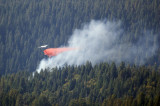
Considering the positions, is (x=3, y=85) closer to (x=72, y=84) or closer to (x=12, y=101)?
(x=12, y=101)

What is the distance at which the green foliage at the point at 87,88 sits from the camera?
521 feet

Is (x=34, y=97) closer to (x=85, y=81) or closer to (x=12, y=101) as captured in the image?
(x=12, y=101)

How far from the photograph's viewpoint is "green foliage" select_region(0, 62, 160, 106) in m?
159

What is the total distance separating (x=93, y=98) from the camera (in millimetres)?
163000

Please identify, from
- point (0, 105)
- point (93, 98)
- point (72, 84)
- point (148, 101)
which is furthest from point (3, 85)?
point (148, 101)


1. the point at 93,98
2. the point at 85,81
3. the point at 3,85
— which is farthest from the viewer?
the point at 3,85

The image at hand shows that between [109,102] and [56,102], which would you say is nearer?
[109,102]

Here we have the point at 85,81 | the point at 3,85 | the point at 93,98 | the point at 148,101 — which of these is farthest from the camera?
the point at 3,85

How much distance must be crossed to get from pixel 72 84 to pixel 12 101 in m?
22.8

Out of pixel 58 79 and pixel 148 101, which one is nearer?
pixel 148 101

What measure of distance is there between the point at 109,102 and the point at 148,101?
1316 centimetres

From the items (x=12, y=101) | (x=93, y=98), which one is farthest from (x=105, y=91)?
(x=12, y=101)

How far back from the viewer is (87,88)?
16912 centimetres

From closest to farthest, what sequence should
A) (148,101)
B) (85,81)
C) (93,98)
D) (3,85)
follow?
(148,101), (93,98), (85,81), (3,85)
